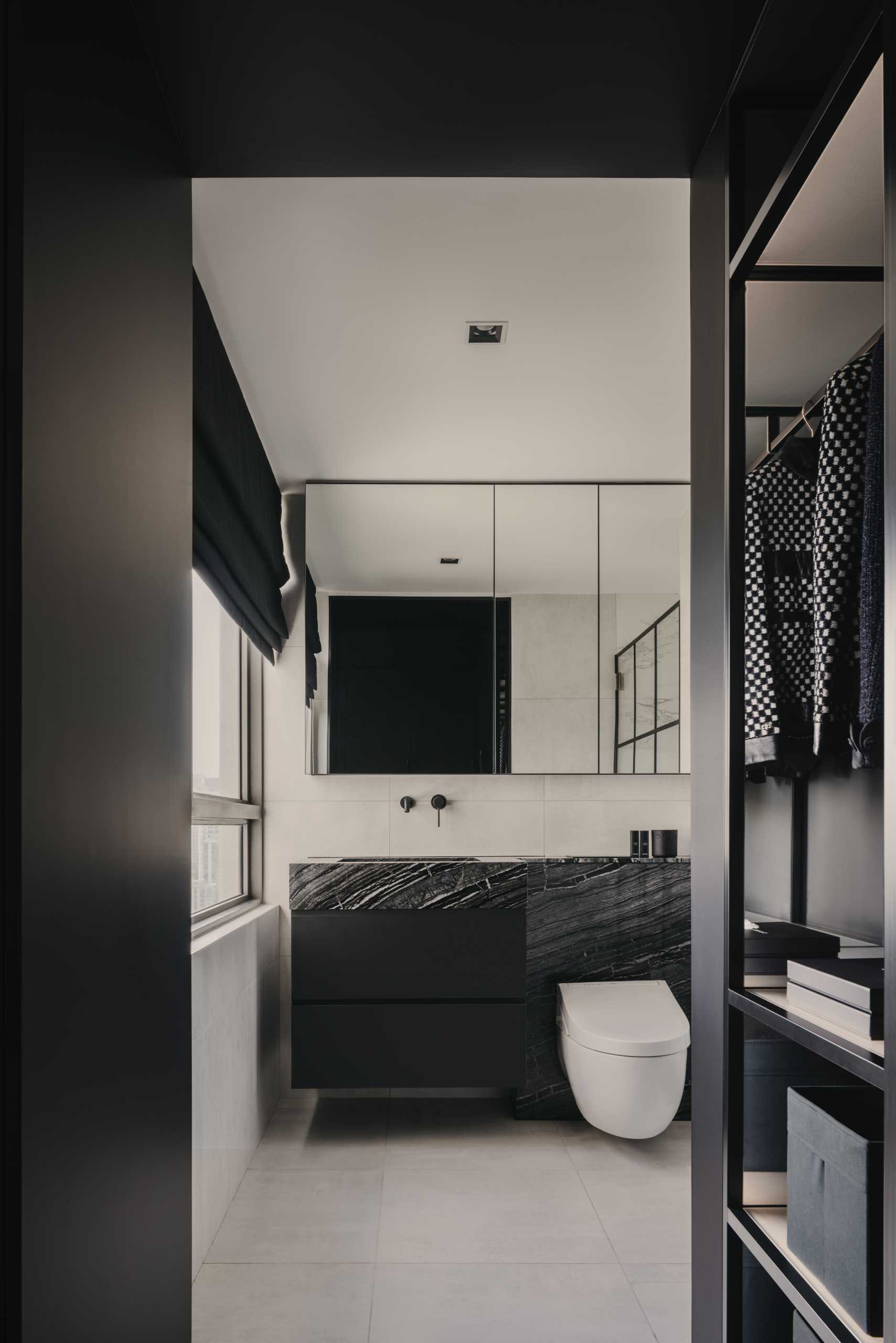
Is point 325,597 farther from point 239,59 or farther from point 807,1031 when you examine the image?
point 807,1031

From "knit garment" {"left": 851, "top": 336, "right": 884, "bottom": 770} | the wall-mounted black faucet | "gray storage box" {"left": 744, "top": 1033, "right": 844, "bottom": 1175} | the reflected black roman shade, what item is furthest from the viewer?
the wall-mounted black faucet

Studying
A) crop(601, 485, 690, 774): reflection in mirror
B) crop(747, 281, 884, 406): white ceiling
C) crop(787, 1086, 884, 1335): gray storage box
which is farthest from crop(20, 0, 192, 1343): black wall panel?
crop(601, 485, 690, 774): reflection in mirror

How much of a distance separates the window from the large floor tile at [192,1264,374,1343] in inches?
38.1

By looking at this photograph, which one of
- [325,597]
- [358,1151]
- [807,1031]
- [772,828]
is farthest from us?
[325,597]

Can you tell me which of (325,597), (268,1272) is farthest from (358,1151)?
(325,597)

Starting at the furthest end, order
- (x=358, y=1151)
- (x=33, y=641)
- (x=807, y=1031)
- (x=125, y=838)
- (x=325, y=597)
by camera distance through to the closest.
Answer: (x=325, y=597)
(x=358, y=1151)
(x=125, y=838)
(x=807, y=1031)
(x=33, y=641)

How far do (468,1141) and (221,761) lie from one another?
4.95ft

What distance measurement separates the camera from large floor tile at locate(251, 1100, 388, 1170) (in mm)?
3246

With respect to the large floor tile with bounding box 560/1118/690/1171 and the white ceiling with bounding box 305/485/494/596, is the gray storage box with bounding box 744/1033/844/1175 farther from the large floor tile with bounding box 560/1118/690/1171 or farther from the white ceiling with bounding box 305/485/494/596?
the white ceiling with bounding box 305/485/494/596

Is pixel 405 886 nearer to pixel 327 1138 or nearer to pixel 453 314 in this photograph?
pixel 327 1138

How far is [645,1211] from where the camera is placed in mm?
2869

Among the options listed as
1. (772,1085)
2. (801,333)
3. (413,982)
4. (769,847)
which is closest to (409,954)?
(413,982)

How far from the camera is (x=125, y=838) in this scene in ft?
4.40

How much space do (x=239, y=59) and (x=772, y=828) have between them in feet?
5.25
